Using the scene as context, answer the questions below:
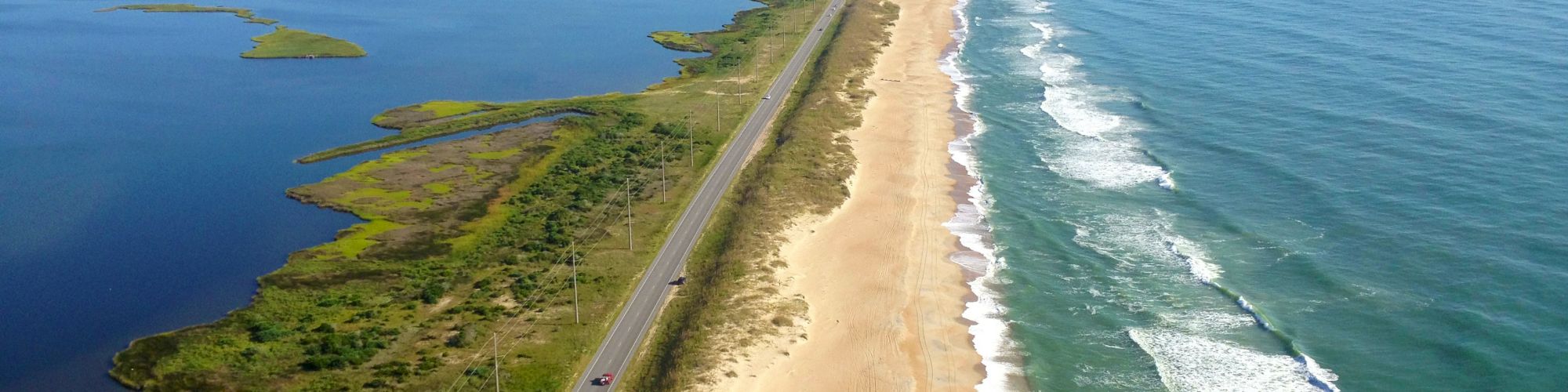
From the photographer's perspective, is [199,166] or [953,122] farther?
[953,122]

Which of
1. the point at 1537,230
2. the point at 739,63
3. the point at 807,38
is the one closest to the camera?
the point at 1537,230

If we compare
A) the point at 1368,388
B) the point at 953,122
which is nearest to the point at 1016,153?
the point at 953,122

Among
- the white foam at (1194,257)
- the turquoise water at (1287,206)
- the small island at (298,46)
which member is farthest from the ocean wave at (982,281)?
the small island at (298,46)

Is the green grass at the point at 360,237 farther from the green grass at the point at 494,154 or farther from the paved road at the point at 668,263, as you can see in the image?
the paved road at the point at 668,263

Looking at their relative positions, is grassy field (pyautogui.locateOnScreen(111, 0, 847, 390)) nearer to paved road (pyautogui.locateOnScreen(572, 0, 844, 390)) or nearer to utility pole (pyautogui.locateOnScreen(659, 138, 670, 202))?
utility pole (pyautogui.locateOnScreen(659, 138, 670, 202))

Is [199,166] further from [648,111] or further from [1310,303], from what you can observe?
[1310,303]

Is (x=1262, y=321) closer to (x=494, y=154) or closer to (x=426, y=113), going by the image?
(x=494, y=154)
